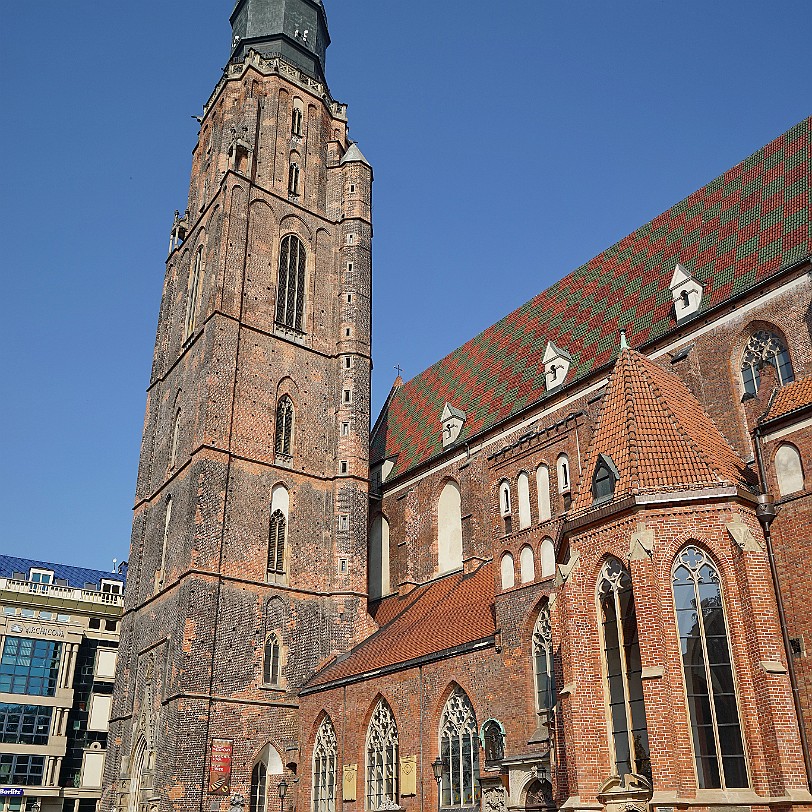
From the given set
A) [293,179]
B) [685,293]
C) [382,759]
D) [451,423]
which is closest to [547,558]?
[382,759]

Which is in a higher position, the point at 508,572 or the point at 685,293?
the point at 685,293

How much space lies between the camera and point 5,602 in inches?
1736

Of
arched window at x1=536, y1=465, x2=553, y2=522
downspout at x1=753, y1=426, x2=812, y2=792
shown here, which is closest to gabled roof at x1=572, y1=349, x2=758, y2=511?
downspout at x1=753, y1=426, x2=812, y2=792

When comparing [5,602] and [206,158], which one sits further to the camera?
Result: [5,602]

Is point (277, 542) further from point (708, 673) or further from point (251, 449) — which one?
point (708, 673)

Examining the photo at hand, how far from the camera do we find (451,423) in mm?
31469

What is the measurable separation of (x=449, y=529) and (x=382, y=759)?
8455mm

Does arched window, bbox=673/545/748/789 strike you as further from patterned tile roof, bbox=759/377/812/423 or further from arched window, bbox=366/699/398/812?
arched window, bbox=366/699/398/812

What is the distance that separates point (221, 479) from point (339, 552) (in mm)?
4814

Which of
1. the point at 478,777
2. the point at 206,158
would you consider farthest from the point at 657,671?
the point at 206,158

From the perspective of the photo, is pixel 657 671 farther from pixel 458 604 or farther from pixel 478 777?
pixel 458 604

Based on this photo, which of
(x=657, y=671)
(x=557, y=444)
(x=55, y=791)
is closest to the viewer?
(x=657, y=671)

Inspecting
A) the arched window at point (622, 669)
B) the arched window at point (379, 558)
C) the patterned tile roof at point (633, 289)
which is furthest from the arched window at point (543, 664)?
the arched window at point (379, 558)

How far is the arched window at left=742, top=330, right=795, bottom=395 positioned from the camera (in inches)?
835
